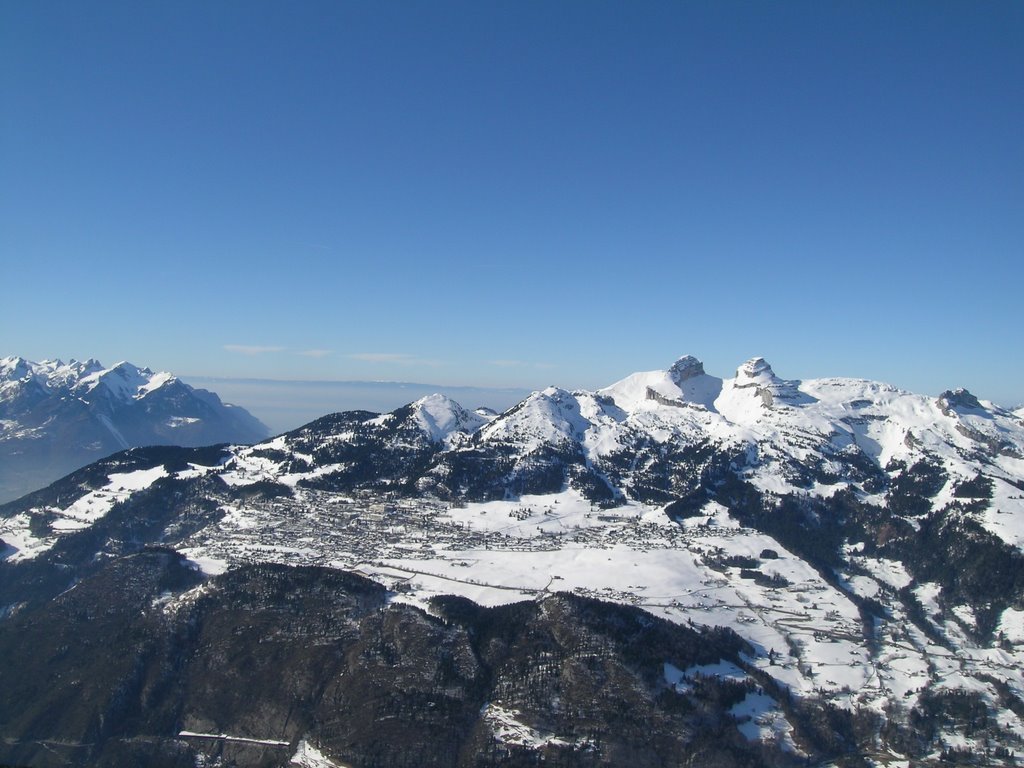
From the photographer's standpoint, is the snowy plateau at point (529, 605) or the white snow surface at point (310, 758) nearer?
the white snow surface at point (310, 758)

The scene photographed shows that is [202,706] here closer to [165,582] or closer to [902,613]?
[165,582]

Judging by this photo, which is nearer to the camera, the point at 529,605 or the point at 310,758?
the point at 310,758

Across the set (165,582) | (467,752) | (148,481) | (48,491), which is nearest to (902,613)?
(467,752)

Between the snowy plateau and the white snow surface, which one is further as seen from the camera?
the snowy plateau

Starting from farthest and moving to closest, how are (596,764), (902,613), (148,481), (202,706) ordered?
(148,481), (902,613), (202,706), (596,764)

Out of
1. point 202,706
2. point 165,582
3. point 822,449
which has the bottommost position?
point 202,706

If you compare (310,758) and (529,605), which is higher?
(529,605)

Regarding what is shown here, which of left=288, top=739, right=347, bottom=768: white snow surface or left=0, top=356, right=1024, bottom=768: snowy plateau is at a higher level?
left=0, top=356, right=1024, bottom=768: snowy plateau

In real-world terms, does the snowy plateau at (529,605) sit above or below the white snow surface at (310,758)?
above
